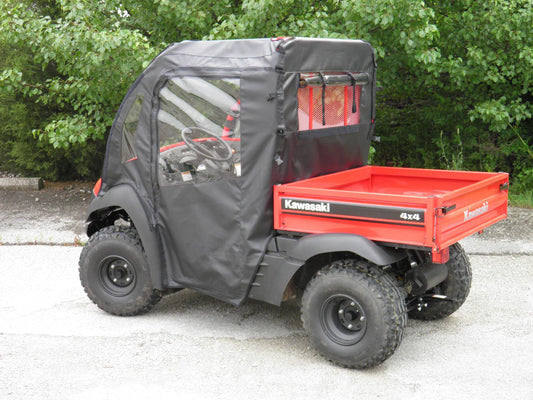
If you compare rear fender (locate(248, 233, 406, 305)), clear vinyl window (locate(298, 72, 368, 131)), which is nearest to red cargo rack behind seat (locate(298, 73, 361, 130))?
clear vinyl window (locate(298, 72, 368, 131))

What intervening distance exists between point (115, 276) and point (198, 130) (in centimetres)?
140

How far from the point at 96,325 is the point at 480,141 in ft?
20.9

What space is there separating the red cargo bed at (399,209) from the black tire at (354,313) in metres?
0.26

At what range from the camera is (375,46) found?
7.75 m

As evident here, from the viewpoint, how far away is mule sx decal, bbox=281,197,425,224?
417cm

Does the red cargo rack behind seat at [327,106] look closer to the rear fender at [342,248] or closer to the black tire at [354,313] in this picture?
the rear fender at [342,248]

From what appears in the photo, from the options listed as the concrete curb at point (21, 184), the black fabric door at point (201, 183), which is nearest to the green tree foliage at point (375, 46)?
the concrete curb at point (21, 184)

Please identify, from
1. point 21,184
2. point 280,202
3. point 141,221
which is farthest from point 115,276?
point 21,184

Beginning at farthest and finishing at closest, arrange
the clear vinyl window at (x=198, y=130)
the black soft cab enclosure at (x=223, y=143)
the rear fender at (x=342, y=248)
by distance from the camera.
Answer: the clear vinyl window at (x=198, y=130)
the black soft cab enclosure at (x=223, y=143)
the rear fender at (x=342, y=248)

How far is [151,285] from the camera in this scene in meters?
5.27

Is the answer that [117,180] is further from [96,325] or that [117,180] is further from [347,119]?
A: [347,119]

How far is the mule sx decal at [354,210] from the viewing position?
13.7 ft

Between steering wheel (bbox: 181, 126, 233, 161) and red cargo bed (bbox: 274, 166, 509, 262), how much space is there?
1.47ft

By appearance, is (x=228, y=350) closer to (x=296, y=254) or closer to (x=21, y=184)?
(x=296, y=254)
